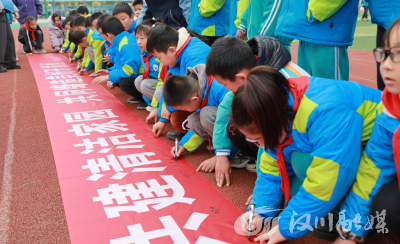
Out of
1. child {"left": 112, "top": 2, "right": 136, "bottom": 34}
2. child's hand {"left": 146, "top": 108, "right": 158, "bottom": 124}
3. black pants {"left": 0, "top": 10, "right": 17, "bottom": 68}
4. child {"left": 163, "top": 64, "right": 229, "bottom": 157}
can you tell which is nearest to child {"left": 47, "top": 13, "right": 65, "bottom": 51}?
black pants {"left": 0, "top": 10, "right": 17, "bottom": 68}

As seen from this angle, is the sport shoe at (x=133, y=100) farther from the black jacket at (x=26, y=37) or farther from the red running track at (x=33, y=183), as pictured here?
the black jacket at (x=26, y=37)

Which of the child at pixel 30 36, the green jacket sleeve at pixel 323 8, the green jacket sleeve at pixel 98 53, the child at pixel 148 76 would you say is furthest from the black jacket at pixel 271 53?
the child at pixel 30 36

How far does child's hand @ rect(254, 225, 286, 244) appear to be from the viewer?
1.33 metres

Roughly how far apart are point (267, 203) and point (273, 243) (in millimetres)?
174

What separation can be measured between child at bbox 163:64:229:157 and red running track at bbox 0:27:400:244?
9.7 inches

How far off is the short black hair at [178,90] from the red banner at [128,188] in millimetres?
397

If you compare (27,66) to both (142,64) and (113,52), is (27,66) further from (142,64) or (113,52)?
(142,64)

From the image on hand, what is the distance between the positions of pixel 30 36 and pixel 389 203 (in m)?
7.64

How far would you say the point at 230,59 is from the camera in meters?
1.66

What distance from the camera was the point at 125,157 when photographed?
2285mm

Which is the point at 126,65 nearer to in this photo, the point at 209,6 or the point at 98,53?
the point at 209,6

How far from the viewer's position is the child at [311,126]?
1181 mm

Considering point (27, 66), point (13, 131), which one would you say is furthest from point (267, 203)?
point (27, 66)

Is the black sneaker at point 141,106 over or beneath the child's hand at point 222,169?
beneath
